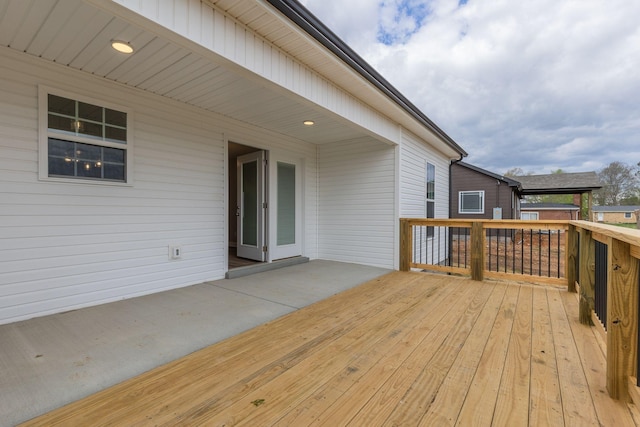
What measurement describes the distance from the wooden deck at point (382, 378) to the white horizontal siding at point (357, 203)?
2.58 m

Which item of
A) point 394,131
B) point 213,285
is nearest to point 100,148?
point 213,285

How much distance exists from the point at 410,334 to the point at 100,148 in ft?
12.5

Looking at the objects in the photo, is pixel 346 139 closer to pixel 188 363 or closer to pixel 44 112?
pixel 44 112

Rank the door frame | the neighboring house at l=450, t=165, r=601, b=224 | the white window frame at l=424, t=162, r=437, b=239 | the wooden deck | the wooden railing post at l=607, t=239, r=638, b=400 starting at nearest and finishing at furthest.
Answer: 1. the wooden deck
2. the wooden railing post at l=607, t=239, r=638, b=400
3. the door frame
4. the white window frame at l=424, t=162, r=437, b=239
5. the neighboring house at l=450, t=165, r=601, b=224

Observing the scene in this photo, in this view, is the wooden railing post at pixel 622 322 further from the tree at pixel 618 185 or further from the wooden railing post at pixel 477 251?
the tree at pixel 618 185

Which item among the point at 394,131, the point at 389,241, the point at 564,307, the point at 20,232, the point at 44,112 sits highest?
the point at 394,131

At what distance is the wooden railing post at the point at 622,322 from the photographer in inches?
56.8

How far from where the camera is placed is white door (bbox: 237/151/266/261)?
16.9ft

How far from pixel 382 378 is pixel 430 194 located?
590cm

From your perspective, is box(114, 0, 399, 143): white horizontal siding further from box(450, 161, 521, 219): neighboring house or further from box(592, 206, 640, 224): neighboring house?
box(592, 206, 640, 224): neighboring house

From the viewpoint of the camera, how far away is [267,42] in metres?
2.58

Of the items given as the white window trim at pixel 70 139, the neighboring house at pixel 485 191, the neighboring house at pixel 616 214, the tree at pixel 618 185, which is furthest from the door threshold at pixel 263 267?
the tree at pixel 618 185

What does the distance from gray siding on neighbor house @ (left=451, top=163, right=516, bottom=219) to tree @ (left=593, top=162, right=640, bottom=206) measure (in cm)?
2535

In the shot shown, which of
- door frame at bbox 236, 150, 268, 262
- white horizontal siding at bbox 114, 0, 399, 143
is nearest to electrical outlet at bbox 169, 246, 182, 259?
door frame at bbox 236, 150, 268, 262
